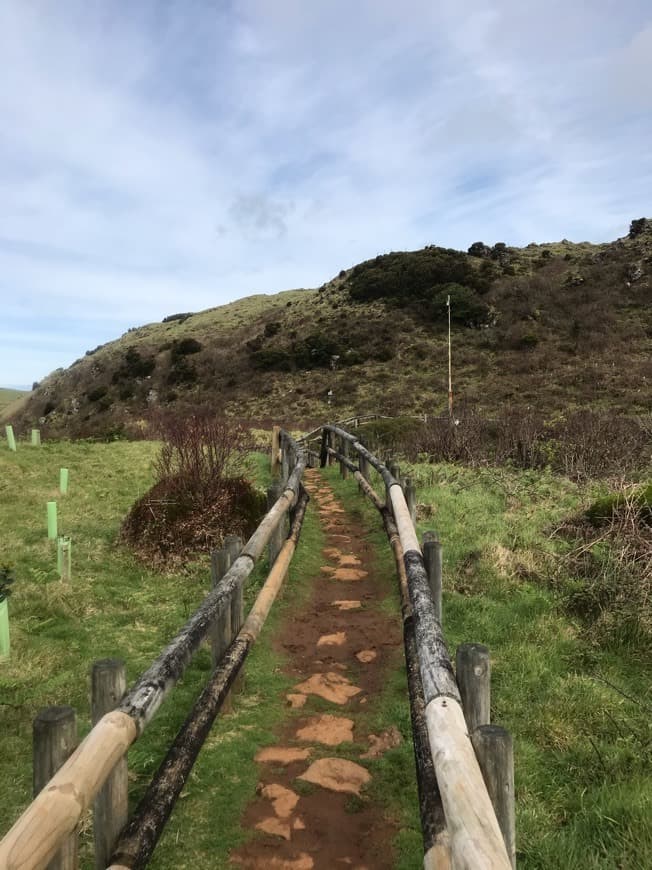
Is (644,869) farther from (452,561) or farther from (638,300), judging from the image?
(638,300)

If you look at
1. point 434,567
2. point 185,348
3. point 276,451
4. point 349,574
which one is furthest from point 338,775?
point 185,348

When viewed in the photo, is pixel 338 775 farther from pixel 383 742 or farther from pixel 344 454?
pixel 344 454

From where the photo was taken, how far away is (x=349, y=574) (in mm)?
6938

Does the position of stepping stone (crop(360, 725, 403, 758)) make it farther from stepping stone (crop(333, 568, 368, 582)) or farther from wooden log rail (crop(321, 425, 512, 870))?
stepping stone (crop(333, 568, 368, 582))

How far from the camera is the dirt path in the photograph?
2.80m

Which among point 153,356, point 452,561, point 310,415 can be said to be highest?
point 153,356

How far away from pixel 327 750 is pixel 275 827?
704mm

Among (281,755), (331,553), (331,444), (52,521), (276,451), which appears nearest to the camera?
(281,755)

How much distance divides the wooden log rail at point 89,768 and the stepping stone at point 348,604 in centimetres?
289

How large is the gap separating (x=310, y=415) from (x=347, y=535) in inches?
878

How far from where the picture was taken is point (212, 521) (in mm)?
7551

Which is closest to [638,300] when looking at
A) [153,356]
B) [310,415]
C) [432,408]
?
[432,408]

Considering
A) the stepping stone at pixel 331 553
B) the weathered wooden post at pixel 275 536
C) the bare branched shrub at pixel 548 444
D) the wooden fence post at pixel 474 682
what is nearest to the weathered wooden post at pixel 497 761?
the wooden fence post at pixel 474 682

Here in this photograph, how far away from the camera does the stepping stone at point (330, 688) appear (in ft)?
13.9
